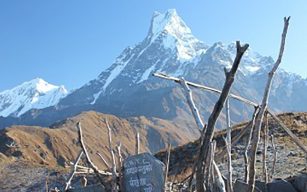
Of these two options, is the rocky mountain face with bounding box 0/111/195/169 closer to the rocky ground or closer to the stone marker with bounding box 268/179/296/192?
the rocky ground

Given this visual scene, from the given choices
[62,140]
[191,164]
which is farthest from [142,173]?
[62,140]

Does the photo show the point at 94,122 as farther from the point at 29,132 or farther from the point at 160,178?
the point at 160,178

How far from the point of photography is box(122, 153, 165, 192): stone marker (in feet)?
17.2

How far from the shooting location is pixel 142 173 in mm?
5492

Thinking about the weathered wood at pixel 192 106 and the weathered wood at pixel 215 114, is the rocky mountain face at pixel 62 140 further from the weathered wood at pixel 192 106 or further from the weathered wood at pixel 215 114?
the weathered wood at pixel 215 114

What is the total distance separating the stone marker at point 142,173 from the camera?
5246mm

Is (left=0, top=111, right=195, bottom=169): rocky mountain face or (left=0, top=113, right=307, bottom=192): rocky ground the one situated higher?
(left=0, top=111, right=195, bottom=169): rocky mountain face

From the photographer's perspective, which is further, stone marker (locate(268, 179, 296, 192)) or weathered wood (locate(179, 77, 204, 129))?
stone marker (locate(268, 179, 296, 192))

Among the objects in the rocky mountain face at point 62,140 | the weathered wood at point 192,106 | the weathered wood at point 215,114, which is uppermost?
the rocky mountain face at point 62,140

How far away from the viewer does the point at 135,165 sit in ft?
17.6

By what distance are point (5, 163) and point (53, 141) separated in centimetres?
6789

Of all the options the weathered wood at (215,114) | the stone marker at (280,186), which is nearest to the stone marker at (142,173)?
the stone marker at (280,186)

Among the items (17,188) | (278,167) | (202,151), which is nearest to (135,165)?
(202,151)

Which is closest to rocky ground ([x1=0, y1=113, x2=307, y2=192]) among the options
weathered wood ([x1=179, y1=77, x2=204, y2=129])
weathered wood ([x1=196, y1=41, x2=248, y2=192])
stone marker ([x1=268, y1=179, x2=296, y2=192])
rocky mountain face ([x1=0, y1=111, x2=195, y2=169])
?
stone marker ([x1=268, y1=179, x2=296, y2=192])
